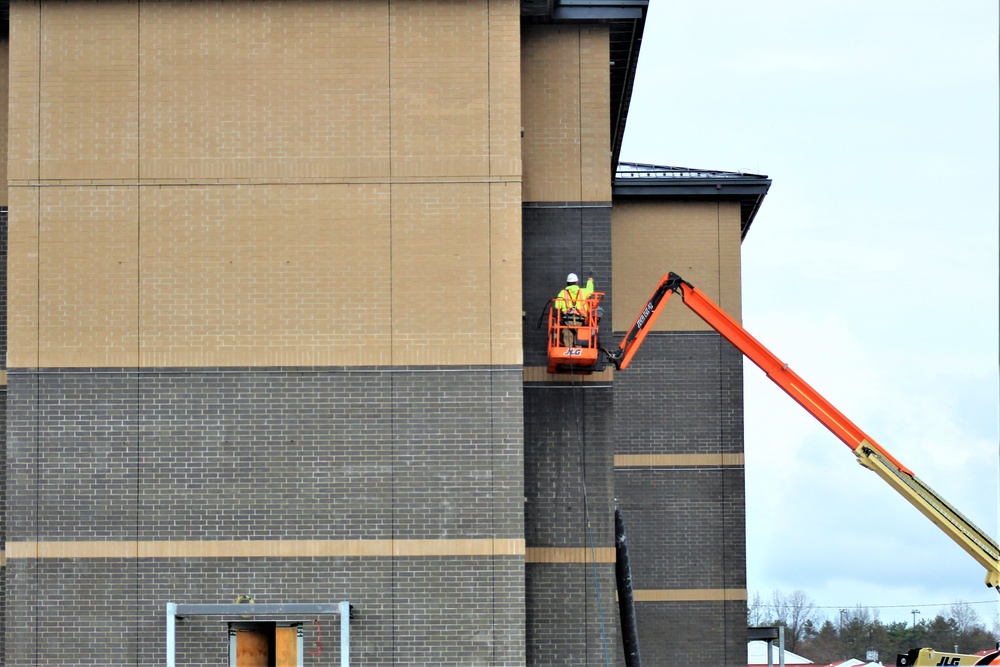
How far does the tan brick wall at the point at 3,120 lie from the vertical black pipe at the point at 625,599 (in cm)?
1299

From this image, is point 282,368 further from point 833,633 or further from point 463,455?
point 833,633

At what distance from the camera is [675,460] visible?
43.2 meters

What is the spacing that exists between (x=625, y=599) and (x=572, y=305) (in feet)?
24.7

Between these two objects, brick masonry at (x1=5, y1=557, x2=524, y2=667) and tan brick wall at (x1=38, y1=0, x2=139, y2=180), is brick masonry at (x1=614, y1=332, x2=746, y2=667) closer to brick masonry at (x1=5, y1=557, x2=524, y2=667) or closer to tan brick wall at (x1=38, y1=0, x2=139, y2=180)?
brick masonry at (x1=5, y1=557, x2=524, y2=667)

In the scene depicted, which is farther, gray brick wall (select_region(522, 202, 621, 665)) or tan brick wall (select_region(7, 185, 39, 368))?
gray brick wall (select_region(522, 202, 621, 665))

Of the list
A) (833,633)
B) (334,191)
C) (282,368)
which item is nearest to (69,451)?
(282,368)

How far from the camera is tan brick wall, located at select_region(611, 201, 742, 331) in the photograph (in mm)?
43000

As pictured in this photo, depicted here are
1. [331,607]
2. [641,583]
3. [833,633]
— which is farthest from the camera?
[833,633]

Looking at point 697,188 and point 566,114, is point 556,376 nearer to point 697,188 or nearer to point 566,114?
point 566,114

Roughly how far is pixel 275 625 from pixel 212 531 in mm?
1898

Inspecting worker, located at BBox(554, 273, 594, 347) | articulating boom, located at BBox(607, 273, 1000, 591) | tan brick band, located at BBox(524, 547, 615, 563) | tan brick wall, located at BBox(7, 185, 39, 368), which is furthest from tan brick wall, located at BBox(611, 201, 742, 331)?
tan brick wall, located at BBox(7, 185, 39, 368)

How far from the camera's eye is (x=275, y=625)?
27000 millimetres

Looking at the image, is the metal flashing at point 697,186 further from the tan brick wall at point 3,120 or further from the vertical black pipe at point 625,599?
the tan brick wall at point 3,120

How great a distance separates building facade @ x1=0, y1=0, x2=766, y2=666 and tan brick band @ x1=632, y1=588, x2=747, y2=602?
541 inches
